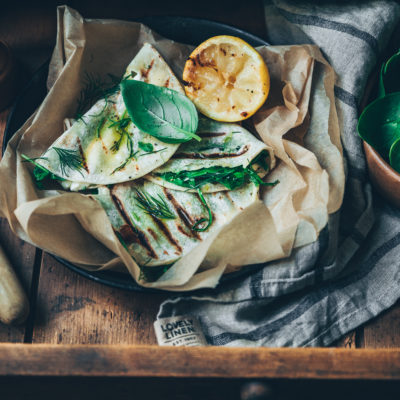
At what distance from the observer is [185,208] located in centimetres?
148

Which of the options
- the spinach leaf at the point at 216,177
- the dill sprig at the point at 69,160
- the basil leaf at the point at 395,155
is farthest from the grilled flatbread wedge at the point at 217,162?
the basil leaf at the point at 395,155

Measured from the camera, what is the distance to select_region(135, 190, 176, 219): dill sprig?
4.79 feet

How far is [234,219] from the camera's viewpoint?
1285 millimetres

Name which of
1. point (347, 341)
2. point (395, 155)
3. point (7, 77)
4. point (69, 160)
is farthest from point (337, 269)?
point (7, 77)

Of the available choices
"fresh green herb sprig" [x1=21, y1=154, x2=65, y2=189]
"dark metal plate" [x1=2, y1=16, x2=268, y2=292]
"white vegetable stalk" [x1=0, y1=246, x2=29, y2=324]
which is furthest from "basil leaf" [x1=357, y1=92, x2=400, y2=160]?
"white vegetable stalk" [x1=0, y1=246, x2=29, y2=324]

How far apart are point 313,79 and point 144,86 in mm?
491

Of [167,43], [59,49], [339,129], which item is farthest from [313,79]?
[59,49]

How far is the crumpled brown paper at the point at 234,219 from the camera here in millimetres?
1319

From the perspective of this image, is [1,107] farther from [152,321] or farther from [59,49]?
[152,321]

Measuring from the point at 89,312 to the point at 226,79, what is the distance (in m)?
0.78

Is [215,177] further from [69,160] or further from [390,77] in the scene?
[390,77]

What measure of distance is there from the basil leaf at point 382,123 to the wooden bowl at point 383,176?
0.04m

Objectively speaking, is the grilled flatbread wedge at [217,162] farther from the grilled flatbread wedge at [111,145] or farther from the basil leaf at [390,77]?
the basil leaf at [390,77]

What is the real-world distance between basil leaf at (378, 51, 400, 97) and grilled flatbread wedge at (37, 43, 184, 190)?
0.57 metres
